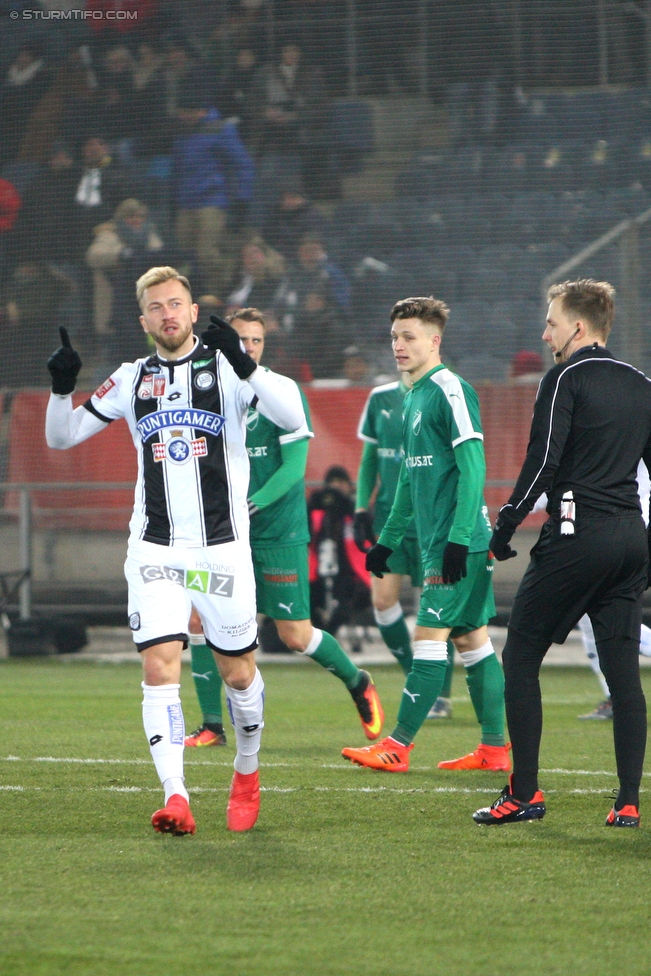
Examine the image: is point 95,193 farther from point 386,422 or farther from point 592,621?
point 592,621

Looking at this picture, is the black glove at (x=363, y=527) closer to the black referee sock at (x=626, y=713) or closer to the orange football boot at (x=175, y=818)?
the black referee sock at (x=626, y=713)

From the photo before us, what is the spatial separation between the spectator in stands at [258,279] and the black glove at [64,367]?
1078cm

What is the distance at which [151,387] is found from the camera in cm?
475

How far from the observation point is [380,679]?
36.7 feet

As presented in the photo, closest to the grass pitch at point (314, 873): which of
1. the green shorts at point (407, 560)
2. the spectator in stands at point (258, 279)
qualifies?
the green shorts at point (407, 560)

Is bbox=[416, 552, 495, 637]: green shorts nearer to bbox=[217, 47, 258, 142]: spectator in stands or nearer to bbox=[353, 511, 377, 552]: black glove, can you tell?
bbox=[353, 511, 377, 552]: black glove

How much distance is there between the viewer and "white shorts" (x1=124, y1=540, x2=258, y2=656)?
4578 mm

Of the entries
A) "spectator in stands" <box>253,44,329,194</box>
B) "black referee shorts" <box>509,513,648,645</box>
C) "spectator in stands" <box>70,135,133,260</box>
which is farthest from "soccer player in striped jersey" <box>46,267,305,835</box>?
"spectator in stands" <box>253,44,329,194</box>

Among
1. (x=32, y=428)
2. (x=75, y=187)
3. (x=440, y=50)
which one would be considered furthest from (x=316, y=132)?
(x=32, y=428)

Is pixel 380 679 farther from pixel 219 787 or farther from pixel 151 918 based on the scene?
pixel 151 918

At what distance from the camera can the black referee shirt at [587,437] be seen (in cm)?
456

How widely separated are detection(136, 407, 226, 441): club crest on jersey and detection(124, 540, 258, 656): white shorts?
0.41 m

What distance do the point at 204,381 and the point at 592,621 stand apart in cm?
163

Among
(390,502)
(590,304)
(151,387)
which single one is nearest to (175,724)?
(151,387)
